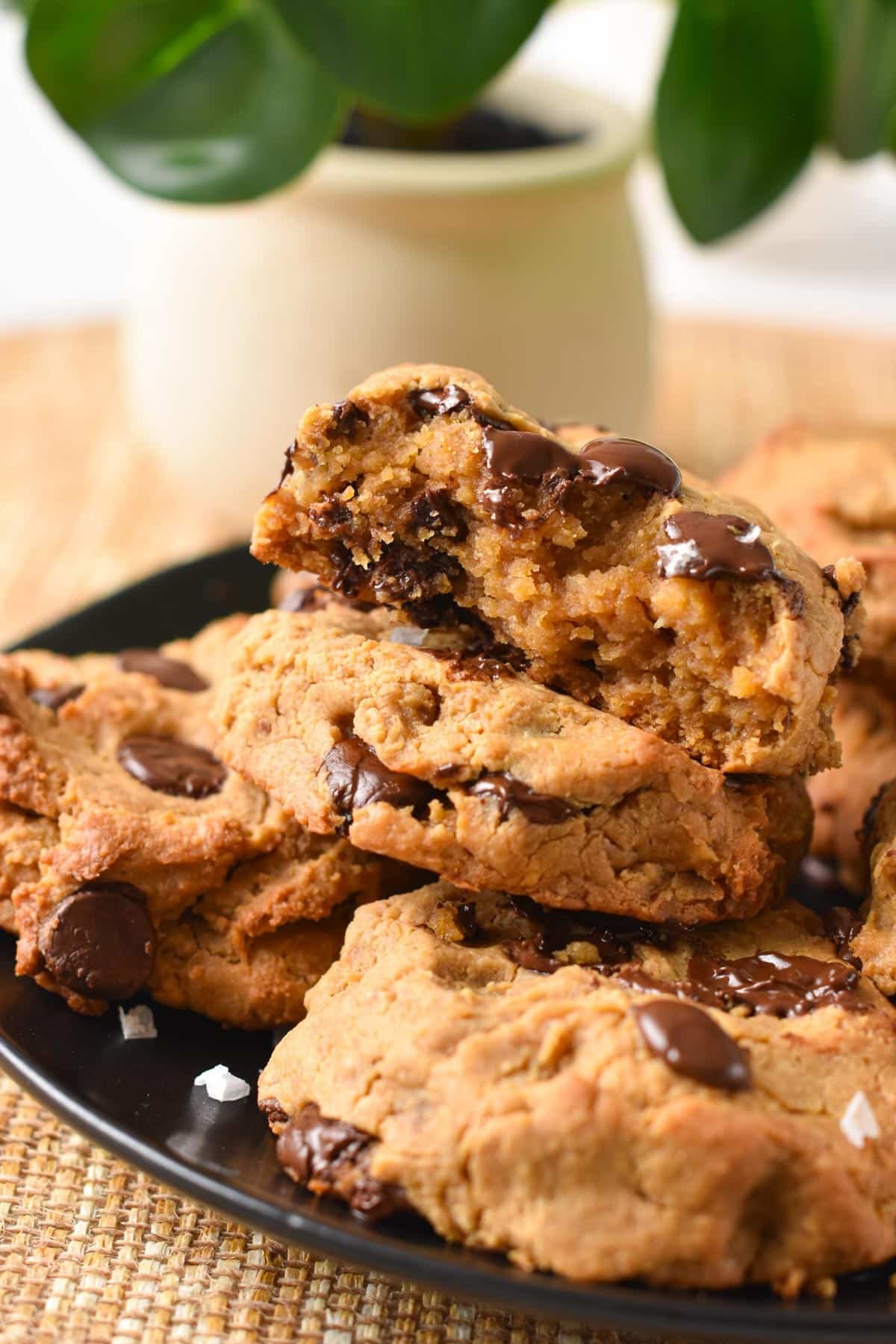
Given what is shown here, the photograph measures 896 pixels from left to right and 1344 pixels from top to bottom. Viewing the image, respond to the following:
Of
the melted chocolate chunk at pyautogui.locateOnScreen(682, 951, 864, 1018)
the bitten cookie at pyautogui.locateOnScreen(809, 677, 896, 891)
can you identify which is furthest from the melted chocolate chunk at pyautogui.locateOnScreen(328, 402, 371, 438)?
the bitten cookie at pyautogui.locateOnScreen(809, 677, 896, 891)

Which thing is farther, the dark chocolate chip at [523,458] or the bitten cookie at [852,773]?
the bitten cookie at [852,773]

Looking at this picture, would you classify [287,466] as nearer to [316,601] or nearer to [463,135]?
[316,601]

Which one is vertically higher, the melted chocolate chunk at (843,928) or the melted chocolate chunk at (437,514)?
the melted chocolate chunk at (437,514)

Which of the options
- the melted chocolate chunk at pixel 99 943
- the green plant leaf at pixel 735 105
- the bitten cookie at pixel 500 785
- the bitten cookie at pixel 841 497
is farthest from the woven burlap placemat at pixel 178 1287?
the green plant leaf at pixel 735 105

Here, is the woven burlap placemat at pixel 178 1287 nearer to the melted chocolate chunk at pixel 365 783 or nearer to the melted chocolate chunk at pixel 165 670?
the melted chocolate chunk at pixel 365 783

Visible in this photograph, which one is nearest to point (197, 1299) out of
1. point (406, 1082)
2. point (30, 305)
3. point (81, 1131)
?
point (81, 1131)

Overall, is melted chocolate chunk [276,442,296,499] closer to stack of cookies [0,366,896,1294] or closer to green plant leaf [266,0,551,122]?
stack of cookies [0,366,896,1294]

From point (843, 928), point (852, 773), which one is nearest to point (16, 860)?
point (843, 928)
